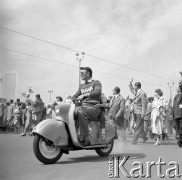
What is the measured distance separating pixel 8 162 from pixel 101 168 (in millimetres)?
1730

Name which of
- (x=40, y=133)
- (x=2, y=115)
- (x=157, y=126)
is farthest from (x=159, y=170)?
(x=2, y=115)

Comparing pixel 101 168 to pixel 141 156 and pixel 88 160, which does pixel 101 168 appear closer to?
pixel 88 160

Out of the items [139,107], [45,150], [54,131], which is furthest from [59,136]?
[139,107]

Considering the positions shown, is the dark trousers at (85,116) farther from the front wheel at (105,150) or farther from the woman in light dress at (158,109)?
the woman in light dress at (158,109)

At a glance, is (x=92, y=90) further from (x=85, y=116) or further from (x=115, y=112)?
(x=115, y=112)

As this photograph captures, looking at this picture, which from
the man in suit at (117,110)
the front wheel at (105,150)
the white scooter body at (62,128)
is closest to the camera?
the white scooter body at (62,128)

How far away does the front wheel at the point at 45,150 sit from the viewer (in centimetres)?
613

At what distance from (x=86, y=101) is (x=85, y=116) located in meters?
0.31

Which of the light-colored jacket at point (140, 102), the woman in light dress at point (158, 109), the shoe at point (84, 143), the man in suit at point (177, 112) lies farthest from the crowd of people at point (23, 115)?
the shoe at point (84, 143)

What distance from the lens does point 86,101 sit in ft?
23.1

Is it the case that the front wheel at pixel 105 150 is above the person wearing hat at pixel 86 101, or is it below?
below

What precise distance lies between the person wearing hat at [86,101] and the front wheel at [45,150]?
570 millimetres

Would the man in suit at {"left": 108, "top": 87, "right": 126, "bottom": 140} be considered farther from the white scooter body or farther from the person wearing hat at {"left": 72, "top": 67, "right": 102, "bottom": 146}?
the white scooter body

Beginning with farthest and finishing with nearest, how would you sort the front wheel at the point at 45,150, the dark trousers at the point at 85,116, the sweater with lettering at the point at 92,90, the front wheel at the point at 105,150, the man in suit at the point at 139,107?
the man in suit at the point at 139,107
the front wheel at the point at 105,150
the sweater with lettering at the point at 92,90
the dark trousers at the point at 85,116
the front wheel at the point at 45,150
